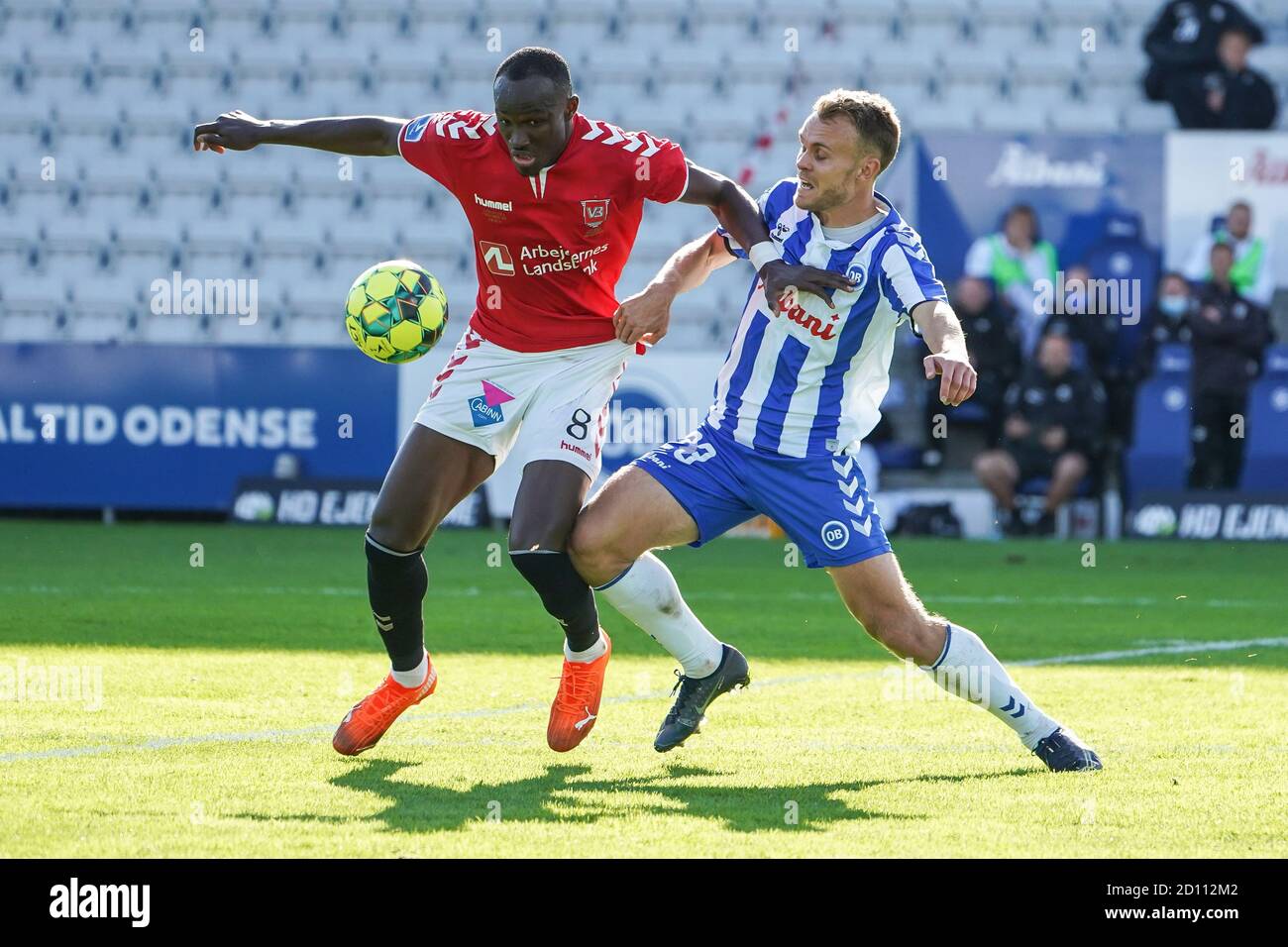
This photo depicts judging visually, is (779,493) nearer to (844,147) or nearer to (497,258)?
(844,147)

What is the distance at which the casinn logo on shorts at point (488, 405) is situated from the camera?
19.8 feet

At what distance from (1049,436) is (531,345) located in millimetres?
10414

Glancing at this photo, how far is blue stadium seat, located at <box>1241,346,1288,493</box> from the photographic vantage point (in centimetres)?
1631

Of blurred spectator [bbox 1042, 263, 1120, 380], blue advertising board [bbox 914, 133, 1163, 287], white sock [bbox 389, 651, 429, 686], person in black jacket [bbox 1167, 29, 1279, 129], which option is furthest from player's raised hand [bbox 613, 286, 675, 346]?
person in black jacket [bbox 1167, 29, 1279, 129]

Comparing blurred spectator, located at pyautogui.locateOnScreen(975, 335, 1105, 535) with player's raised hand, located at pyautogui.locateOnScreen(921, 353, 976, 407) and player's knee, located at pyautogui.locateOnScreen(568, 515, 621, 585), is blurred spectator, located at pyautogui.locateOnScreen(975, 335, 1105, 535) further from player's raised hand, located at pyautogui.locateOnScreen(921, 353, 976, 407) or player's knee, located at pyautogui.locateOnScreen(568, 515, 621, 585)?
player's raised hand, located at pyautogui.locateOnScreen(921, 353, 976, 407)

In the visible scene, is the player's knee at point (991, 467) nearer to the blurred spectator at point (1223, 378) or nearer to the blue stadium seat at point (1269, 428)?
the blurred spectator at point (1223, 378)

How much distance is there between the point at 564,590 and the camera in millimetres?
5855

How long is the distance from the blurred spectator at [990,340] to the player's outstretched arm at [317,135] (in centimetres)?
1033

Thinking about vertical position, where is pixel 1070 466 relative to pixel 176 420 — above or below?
below

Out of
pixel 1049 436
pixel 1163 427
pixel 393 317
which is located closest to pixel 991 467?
pixel 1049 436

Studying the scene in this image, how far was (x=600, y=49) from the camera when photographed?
19.1 m

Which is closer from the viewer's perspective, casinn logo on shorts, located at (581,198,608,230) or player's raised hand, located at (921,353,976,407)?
player's raised hand, located at (921,353,976,407)

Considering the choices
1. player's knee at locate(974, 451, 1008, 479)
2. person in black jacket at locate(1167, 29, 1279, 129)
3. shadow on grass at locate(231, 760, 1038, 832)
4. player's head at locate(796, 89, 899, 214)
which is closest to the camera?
shadow on grass at locate(231, 760, 1038, 832)

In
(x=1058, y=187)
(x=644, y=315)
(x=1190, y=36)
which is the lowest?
(x=644, y=315)
